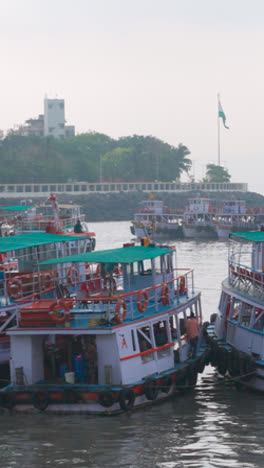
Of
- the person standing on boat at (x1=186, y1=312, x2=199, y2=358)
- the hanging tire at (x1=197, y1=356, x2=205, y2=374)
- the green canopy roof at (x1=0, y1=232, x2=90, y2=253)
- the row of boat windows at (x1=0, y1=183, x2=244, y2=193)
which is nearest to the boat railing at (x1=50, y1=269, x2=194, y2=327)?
the person standing on boat at (x1=186, y1=312, x2=199, y2=358)

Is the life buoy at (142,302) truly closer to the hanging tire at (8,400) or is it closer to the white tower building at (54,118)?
the hanging tire at (8,400)

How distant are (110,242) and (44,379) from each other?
192 ft

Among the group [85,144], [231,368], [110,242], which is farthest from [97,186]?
[231,368]

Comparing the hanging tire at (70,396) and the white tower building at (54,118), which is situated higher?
the white tower building at (54,118)

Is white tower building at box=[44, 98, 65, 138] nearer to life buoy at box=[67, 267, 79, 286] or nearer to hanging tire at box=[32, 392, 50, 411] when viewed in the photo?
life buoy at box=[67, 267, 79, 286]

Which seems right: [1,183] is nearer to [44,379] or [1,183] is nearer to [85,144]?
[85,144]

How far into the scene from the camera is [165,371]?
19562 mm

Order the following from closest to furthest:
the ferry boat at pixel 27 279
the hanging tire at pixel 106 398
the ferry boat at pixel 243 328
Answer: the hanging tire at pixel 106 398, the ferry boat at pixel 243 328, the ferry boat at pixel 27 279

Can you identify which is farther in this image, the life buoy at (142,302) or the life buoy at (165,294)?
the life buoy at (165,294)

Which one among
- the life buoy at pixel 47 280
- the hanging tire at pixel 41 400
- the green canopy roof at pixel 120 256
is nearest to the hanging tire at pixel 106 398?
the hanging tire at pixel 41 400

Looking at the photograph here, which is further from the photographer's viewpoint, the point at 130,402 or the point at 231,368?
the point at 231,368

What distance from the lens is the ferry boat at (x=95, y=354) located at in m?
18.0

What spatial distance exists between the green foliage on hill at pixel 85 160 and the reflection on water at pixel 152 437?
13135 centimetres

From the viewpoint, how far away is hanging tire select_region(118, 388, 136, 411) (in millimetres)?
17734
